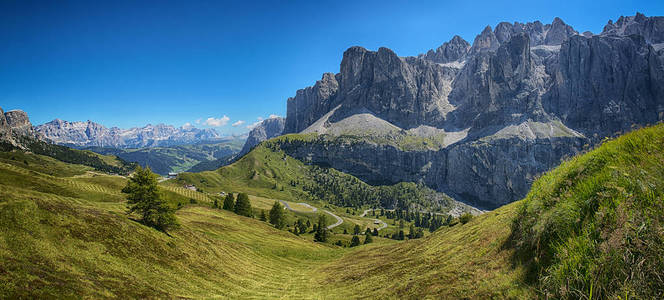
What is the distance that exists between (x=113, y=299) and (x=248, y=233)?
46.7 m

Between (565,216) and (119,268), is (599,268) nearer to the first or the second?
(565,216)

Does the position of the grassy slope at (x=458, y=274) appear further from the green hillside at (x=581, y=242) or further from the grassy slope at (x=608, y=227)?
the grassy slope at (x=608, y=227)

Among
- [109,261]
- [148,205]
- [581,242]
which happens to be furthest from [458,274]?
[148,205]

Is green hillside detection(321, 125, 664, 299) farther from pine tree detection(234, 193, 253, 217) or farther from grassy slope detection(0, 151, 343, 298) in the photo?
pine tree detection(234, 193, 253, 217)

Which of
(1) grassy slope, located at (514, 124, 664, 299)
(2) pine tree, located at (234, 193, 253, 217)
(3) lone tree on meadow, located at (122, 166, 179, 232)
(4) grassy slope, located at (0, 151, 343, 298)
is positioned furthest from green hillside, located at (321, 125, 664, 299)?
(2) pine tree, located at (234, 193, 253, 217)

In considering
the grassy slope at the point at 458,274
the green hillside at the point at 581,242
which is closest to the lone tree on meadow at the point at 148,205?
the grassy slope at the point at 458,274

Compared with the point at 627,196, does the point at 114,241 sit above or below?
below

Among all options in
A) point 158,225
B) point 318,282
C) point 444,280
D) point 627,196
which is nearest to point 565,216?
point 627,196

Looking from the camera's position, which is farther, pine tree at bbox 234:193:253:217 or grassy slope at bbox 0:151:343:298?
pine tree at bbox 234:193:253:217

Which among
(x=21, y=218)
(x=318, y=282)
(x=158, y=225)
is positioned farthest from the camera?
(x=158, y=225)

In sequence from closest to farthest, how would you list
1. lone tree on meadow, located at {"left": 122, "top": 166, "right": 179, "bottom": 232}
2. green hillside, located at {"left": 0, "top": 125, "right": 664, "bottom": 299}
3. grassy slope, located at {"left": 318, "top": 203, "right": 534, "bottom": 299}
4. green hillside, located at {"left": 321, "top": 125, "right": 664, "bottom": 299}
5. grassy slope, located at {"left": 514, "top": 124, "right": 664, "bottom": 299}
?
grassy slope, located at {"left": 514, "top": 124, "right": 664, "bottom": 299} < green hillside, located at {"left": 321, "top": 125, "right": 664, "bottom": 299} < green hillside, located at {"left": 0, "top": 125, "right": 664, "bottom": 299} < grassy slope, located at {"left": 318, "top": 203, "right": 534, "bottom": 299} < lone tree on meadow, located at {"left": 122, "top": 166, "right": 179, "bottom": 232}

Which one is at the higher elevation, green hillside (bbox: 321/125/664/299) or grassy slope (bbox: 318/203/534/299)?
green hillside (bbox: 321/125/664/299)

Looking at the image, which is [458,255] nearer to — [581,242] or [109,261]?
[581,242]

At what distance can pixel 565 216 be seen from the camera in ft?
33.5
